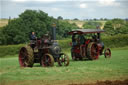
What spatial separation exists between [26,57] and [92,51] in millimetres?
5539

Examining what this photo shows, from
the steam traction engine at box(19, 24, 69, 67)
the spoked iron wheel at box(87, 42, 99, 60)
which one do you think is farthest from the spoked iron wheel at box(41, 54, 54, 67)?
the spoked iron wheel at box(87, 42, 99, 60)

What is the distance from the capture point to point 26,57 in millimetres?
17797

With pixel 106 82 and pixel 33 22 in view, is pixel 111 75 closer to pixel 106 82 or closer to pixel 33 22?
pixel 106 82

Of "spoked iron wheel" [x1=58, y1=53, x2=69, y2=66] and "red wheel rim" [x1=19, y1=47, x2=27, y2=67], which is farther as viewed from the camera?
"red wheel rim" [x1=19, y1=47, x2=27, y2=67]

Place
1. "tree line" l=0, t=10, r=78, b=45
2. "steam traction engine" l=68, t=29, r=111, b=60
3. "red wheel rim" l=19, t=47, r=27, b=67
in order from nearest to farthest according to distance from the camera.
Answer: "red wheel rim" l=19, t=47, r=27, b=67 → "steam traction engine" l=68, t=29, r=111, b=60 → "tree line" l=0, t=10, r=78, b=45

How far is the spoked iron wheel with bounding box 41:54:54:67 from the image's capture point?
639 inches

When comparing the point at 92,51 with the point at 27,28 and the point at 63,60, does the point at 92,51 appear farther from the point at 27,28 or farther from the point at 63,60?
the point at 27,28

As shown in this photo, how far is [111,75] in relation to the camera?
42.5 feet

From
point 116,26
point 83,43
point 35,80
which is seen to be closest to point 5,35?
point 116,26

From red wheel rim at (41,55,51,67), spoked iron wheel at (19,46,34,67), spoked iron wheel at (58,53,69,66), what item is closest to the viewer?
red wheel rim at (41,55,51,67)

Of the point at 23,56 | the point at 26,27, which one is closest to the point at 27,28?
the point at 26,27

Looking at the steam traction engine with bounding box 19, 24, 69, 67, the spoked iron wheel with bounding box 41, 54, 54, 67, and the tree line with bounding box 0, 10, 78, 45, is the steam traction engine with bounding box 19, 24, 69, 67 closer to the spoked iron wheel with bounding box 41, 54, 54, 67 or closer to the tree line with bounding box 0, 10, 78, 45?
the spoked iron wheel with bounding box 41, 54, 54, 67

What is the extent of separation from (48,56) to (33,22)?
43.7 m

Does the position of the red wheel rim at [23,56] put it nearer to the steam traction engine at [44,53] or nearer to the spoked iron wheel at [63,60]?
the steam traction engine at [44,53]
